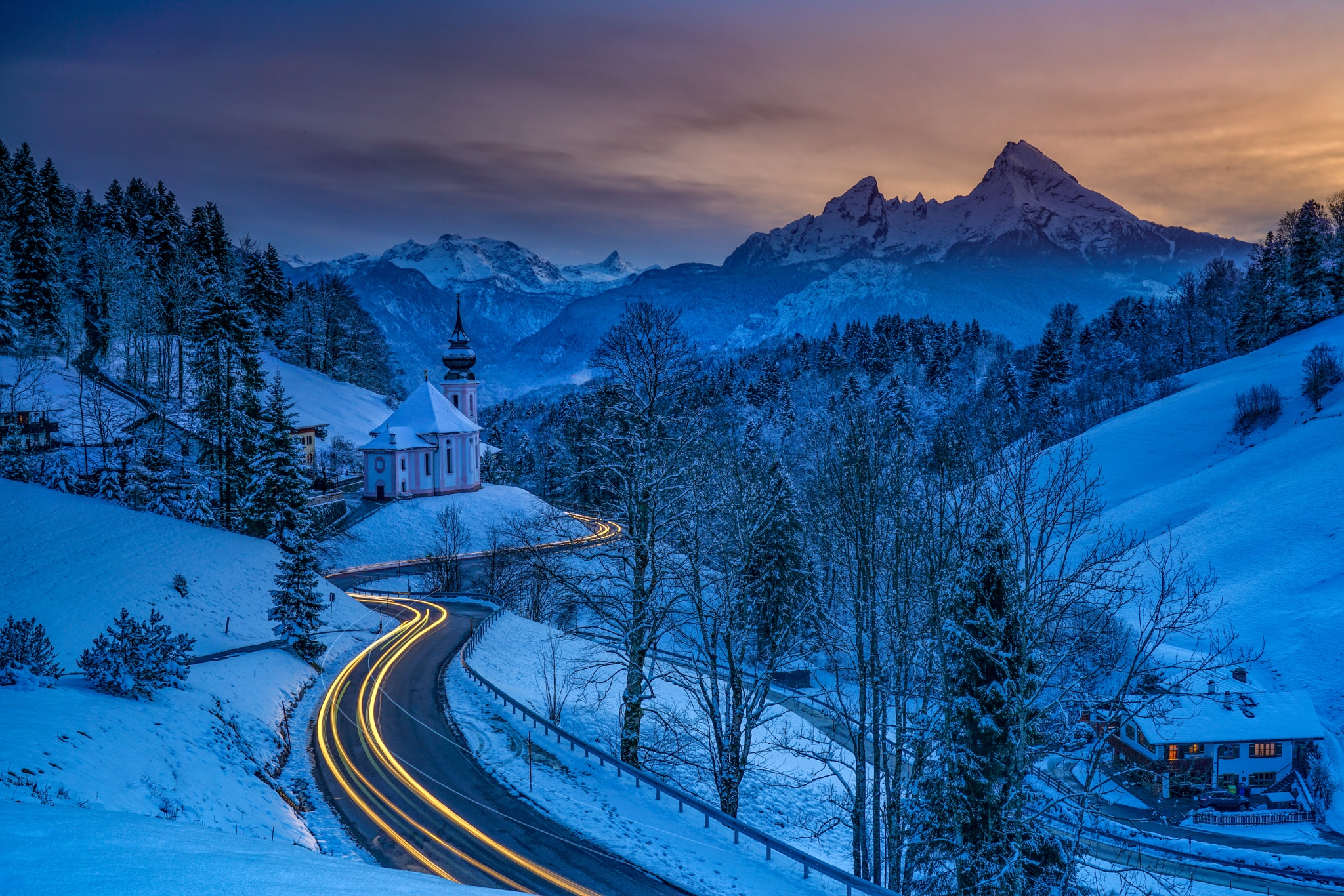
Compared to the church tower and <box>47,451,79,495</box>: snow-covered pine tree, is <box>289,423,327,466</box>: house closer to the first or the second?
the church tower

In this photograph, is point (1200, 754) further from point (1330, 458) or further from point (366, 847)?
point (366, 847)

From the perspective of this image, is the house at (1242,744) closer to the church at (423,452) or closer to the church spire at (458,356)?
the church at (423,452)

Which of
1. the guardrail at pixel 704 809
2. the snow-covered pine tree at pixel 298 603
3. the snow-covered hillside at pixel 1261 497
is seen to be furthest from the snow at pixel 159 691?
the snow-covered hillside at pixel 1261 497

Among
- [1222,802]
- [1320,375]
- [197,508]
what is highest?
[1320,375]

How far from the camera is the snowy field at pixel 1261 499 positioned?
34469mm

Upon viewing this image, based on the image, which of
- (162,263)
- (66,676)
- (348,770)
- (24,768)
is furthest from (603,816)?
(162,263)

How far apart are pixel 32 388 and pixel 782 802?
5073 cm

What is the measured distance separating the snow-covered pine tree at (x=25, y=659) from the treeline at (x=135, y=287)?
2214 cm

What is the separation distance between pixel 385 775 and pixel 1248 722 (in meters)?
36.9

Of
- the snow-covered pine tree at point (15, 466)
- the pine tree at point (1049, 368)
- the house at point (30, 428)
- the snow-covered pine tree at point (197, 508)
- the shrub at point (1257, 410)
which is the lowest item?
the snow-covered pine tree at point (197, 508)

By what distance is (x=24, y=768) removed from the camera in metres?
10.4

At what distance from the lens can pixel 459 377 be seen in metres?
70.1

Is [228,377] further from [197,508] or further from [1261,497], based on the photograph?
[1261,497]

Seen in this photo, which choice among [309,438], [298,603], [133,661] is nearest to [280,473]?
[298,603]
